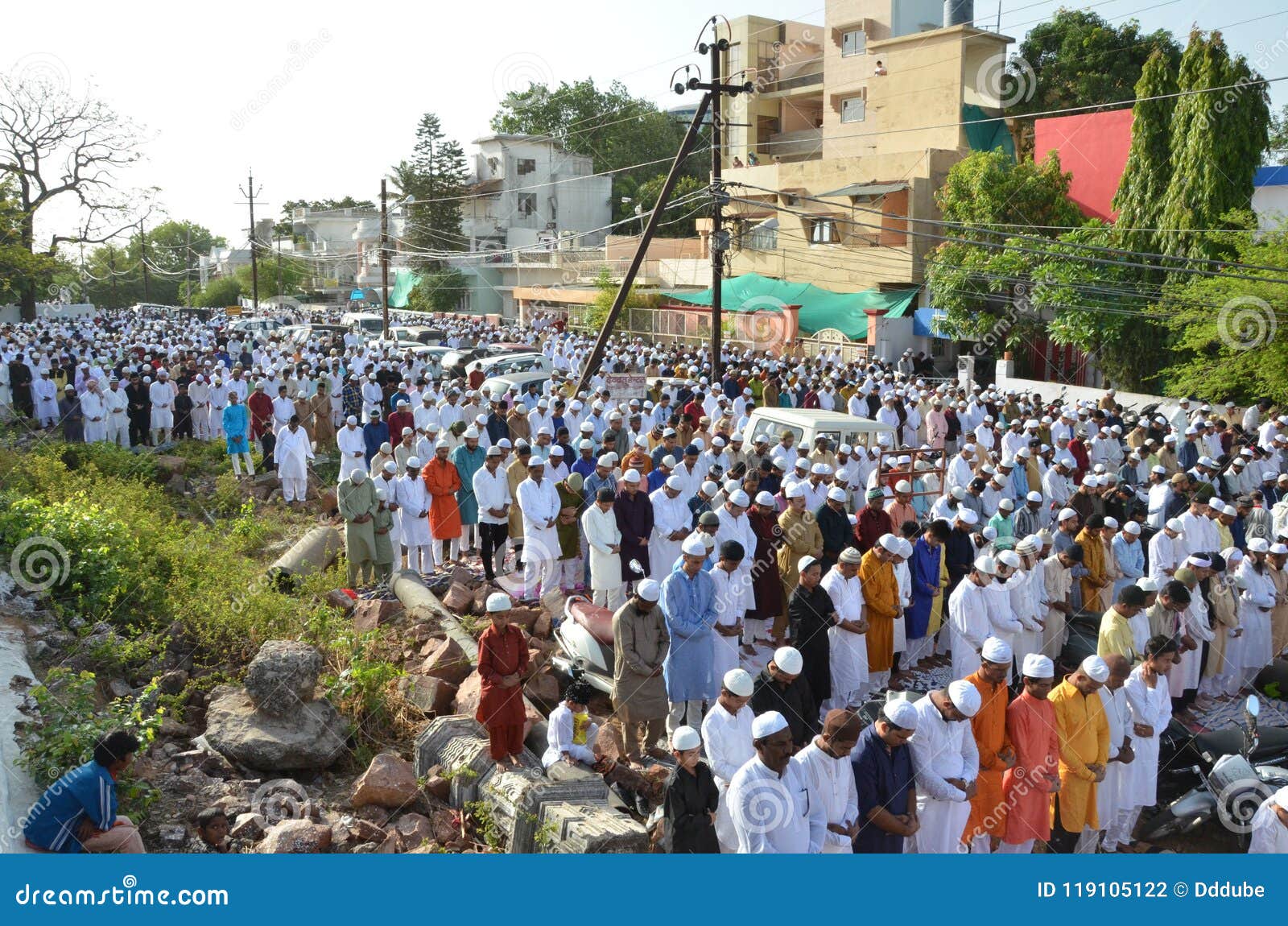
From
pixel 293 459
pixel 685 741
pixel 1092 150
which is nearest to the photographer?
pixel 685 741

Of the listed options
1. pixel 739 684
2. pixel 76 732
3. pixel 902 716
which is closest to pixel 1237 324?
pixel 902 716

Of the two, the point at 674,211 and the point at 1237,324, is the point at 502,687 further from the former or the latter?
the point at 674,211

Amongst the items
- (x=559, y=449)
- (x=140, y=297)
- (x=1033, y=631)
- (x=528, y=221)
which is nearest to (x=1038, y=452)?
(x=1033, y=631)

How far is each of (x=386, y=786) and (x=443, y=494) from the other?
15.6 ft

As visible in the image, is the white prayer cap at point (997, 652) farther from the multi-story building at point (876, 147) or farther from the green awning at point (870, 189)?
the green awning at point (870, 189)

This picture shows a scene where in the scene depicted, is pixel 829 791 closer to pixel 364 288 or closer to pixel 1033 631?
pixel 1033 631

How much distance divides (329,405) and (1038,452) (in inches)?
432

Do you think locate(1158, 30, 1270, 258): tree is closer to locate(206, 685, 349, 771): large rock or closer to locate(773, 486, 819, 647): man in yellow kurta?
locate(773, 486, 819, 647): man in yellow kurta

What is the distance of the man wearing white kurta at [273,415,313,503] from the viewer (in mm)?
13078

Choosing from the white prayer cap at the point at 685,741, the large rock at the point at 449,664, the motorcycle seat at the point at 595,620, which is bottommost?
the large rock at the point at 449,664

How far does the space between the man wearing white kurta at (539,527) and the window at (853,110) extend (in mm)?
30875

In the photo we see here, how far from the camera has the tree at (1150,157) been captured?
21625 millimetres

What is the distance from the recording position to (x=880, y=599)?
7.47 meters

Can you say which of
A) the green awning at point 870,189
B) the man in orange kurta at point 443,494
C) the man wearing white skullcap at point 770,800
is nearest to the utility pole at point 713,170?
the man in orange kurta at point 443,494
